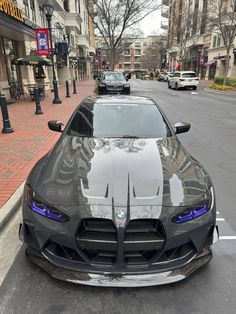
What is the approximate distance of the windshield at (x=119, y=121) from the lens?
3721 mm

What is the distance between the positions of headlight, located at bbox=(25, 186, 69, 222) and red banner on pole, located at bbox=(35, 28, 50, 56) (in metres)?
13.6

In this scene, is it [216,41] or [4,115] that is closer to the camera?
[4,115]

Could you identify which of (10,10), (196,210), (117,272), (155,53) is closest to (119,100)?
(196,210)

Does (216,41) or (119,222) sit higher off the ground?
(216,41)

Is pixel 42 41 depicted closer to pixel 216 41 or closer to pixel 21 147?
pixel 21 147

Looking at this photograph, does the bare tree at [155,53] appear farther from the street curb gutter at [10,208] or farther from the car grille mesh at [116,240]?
the car grille mesh at [116,240]

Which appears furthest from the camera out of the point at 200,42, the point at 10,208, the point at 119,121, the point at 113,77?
the point at 200,42

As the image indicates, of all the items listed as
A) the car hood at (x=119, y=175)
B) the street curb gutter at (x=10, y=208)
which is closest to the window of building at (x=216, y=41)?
the car hood at (x=119, y=175)

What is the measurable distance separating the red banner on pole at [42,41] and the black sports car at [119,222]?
13205 mm

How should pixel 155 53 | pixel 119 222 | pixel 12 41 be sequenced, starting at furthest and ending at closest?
pixel 155 53 < pixel 12 41 < pixel 119 222

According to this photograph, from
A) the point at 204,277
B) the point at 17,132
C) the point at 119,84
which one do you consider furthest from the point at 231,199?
the point at 119,84

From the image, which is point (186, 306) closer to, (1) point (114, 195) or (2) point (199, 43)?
(1) point (114, 195)

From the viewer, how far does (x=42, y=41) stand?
Result: 563 inches

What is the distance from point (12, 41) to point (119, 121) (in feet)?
52.2
